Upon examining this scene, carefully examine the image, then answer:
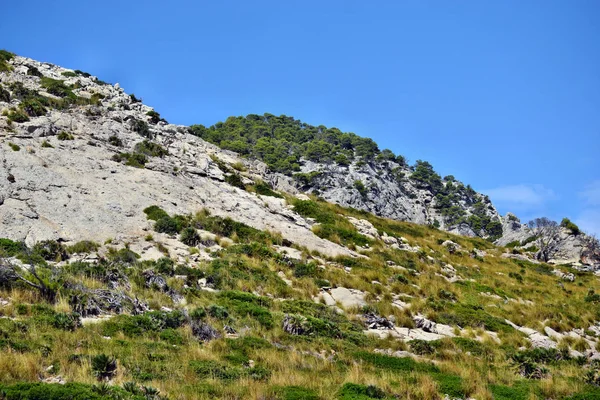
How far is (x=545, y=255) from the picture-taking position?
1844 inches

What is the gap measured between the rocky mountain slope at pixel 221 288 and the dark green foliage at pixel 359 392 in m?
0.04

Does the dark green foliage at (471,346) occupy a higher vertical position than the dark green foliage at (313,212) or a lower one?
lower

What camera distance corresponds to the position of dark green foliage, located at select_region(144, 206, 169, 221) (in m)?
21.2

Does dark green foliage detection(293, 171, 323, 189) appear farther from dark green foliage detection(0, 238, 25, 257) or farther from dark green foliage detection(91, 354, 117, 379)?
dark green foliage detection(91, 354, 117, 379)

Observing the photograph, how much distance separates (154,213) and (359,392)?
15.8m

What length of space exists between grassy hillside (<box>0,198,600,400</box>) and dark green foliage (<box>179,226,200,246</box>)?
0.13 meters

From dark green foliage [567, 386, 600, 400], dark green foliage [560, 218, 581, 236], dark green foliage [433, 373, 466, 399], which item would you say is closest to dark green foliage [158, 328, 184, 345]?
dark green foliage [433, 373, 466, 399]

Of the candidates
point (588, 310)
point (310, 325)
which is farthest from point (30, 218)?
point (588, 310)

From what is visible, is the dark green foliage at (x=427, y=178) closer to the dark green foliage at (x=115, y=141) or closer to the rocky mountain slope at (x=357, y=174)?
the rocky mountain slope at (x=357, y=174)

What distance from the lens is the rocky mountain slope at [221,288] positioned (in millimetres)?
8974

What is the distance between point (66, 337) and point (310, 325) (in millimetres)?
6568

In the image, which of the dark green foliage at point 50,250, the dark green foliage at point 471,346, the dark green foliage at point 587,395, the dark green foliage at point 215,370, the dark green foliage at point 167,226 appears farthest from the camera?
the dark green foliage at point 167,226

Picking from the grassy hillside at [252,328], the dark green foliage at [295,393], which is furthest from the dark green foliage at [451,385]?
the dark green foliage at [295,393]

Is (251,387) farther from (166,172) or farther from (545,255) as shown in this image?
(545,255)
